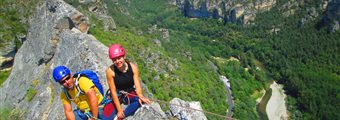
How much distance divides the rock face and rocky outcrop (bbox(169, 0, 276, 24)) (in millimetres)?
133678

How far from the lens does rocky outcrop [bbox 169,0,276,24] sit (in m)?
150

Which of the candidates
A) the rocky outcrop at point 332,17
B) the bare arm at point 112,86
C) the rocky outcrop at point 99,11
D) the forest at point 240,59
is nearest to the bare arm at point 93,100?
the bare arm at point 112,86

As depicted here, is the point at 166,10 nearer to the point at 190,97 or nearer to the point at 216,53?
the point at 216,53

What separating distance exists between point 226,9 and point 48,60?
149842 mm

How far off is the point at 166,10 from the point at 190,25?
36875 mm

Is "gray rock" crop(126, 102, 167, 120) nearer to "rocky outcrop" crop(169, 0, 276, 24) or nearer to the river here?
the river

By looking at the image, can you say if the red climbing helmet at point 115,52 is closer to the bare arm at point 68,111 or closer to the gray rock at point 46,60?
the bare arm at point 68,111

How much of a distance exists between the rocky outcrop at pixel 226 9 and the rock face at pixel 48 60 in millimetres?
133678

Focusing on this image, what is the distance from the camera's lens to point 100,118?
1092 centimetres

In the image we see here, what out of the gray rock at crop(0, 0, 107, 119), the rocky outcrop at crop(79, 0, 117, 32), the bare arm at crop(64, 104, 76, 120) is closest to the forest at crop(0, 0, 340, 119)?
the rocky outcrop at crop(79, 0, 117, 32)

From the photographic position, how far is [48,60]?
20.3 m

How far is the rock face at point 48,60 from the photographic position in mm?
16438

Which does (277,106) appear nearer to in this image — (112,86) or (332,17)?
(332,17)

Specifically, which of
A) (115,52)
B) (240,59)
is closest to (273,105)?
(240,59)
